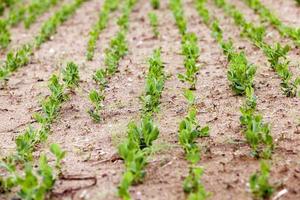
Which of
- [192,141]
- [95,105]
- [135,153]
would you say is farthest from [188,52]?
[135,153]

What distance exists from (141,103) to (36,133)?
3.53 feet

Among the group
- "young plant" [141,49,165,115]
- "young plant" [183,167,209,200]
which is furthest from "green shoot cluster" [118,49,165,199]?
"young plant" [183,167,209,200]

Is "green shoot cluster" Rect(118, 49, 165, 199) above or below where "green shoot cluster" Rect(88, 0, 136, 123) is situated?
above

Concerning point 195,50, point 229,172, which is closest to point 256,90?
point 195,50

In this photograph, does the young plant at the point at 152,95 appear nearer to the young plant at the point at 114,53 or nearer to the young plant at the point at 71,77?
the young plant at the point at 71,77

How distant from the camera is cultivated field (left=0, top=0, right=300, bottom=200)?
3.35m

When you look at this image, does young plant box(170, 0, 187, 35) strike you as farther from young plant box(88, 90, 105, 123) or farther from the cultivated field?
young plant box(88, 90, 105, 123)

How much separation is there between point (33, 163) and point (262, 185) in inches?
60.8

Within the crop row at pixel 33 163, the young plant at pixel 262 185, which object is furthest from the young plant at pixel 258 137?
the crop row at pixel 33 163

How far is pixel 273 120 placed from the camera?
4.24m

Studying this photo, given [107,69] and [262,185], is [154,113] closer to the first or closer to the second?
[107,69]

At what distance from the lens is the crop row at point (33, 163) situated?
124 inches

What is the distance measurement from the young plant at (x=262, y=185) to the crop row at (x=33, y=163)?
1.14m

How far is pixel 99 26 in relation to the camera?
7.97m
